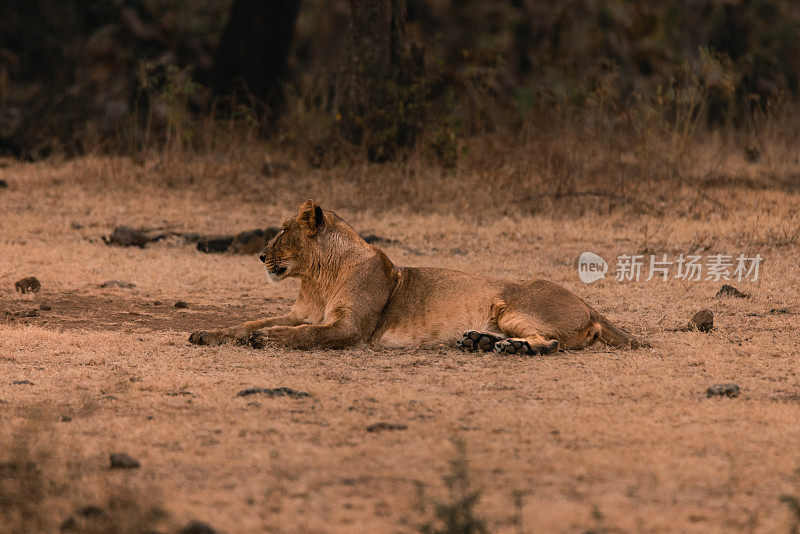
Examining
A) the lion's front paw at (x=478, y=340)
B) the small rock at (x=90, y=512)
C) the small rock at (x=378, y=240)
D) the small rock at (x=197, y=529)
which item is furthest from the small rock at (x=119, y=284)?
the small rock at (x=197, y=529)

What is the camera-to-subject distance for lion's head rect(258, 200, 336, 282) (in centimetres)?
634

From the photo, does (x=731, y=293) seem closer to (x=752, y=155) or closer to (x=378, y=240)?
(x=378, y=240)

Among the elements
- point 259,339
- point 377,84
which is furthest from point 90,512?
point 377,84

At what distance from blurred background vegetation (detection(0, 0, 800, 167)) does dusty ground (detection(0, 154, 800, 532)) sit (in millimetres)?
4754

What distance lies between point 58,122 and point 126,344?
428 inches

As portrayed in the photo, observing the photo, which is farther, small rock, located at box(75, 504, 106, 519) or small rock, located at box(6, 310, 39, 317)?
small rock, located at box(6, 310, 39, 317)

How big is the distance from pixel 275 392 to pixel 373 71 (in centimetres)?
937

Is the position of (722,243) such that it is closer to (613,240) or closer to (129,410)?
(613,240)

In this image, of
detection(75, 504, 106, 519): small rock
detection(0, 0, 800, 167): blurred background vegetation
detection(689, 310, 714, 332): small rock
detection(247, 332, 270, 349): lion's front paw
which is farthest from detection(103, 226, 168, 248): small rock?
detection(75, 504, 106, 519): small rock

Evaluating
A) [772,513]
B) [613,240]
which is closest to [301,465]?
[772,513]

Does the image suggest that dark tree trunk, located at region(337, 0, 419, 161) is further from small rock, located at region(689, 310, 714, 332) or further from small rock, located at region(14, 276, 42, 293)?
small rock, located at region(689, 310, 714, 332)

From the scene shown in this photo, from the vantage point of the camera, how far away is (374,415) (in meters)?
4.43

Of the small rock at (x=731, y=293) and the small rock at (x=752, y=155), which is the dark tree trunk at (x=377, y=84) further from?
the small rock at (x=731, y=293)

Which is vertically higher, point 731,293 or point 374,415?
point 731,293
